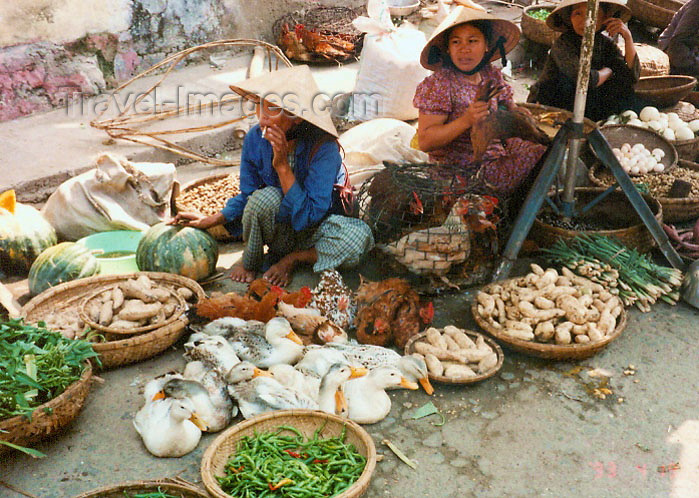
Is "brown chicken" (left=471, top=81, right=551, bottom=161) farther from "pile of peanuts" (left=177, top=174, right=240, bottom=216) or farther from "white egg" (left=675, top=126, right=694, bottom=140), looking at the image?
"white egg" (left=675, top=126, right=694, bottom=140)

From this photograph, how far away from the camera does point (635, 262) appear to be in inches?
147

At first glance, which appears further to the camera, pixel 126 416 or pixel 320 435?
pixel 126 416

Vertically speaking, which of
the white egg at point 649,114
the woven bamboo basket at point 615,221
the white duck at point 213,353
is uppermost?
the white egg at point 649,114

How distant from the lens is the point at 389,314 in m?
Answer: 3.32

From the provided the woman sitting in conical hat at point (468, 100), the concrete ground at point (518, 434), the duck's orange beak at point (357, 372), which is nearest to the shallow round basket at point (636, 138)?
the woman sitting in conical hat at point (468, 100)

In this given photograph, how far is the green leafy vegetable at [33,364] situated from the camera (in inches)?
98.2

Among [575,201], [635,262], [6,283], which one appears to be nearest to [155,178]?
[6,283]

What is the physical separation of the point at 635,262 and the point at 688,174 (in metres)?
1.36

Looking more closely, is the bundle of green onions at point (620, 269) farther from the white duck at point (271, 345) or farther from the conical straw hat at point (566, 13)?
the conical straw hat at point (566, 13)

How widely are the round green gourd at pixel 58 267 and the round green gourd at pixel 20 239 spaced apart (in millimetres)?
Answer: 222

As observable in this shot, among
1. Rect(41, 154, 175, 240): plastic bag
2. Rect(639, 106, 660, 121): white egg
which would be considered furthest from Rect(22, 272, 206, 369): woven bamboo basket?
Rect(639, 106, 660, 121): white egg

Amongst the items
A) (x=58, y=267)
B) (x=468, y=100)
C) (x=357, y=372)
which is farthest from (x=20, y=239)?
(x=468, y=100)

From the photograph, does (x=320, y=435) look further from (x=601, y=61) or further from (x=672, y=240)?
(x=601, y=61)

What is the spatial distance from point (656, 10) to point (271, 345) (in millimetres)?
7317
